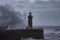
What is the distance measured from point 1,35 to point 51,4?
2.28 metres

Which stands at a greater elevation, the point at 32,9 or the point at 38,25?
the point at 32,9

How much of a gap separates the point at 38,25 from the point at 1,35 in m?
1.47

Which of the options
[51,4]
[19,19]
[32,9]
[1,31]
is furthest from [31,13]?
[1,31]

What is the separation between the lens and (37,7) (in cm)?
579

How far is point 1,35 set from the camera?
5363 millimetres

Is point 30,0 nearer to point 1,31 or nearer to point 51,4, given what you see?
point 51,4

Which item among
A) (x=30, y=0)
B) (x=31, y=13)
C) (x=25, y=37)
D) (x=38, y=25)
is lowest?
(x=25, y=37)

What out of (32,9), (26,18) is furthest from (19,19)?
(32,9)

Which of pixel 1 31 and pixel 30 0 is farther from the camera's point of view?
pixel 30 0

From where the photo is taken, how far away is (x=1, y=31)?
5.49 meters

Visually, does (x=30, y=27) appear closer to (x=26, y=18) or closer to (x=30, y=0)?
(x=26, y=18)

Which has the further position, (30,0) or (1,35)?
→ (30,0)

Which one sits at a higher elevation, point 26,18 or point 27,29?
point 26,18

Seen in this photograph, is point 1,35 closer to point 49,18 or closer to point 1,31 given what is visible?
point 1,31
